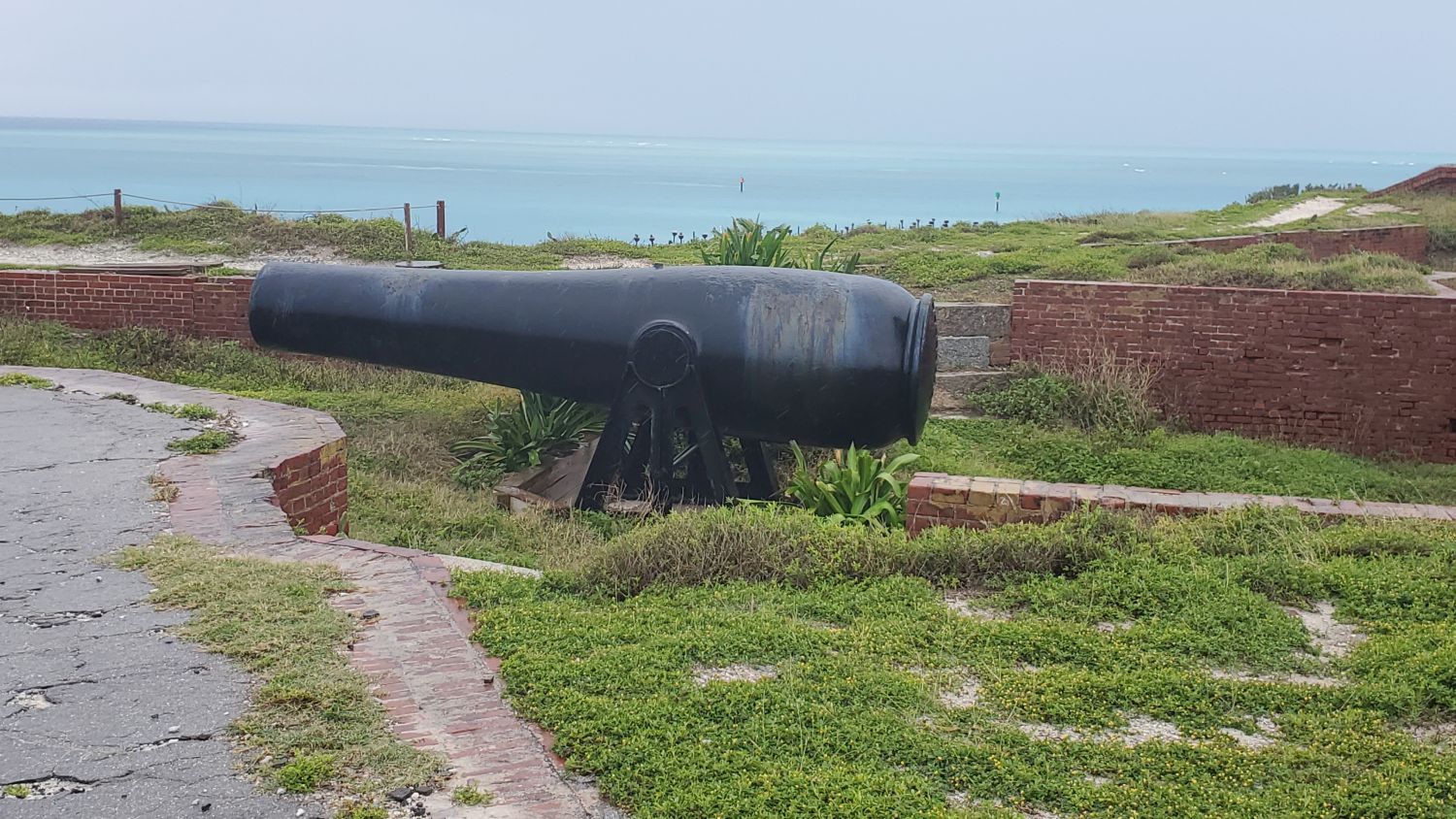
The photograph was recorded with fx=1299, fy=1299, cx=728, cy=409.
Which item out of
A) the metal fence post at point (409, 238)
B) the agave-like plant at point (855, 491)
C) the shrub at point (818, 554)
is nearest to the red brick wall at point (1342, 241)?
the agave-like plant at point (855, 491)

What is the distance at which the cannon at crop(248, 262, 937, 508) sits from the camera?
6355 mm

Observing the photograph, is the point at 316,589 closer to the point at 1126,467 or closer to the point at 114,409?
the point at 114,409

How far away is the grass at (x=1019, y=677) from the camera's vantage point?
120 inches

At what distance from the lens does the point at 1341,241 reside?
15648 millimetres

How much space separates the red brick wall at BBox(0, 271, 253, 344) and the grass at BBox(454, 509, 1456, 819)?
7049mm

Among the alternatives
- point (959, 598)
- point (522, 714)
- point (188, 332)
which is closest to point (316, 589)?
point (522, 714)

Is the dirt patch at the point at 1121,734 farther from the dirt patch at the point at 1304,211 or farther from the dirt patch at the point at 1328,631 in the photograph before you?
the dirt patch at the point at 1304,211

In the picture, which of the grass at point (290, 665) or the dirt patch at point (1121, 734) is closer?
the grass at point (290, 665)

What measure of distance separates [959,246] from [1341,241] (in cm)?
468

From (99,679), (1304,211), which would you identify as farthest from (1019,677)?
(1304,211)

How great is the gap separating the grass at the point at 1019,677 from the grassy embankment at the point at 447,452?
1918 mm

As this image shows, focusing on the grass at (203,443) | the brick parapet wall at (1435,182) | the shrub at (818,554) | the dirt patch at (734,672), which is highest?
the brick parapet wall at (1435,182)

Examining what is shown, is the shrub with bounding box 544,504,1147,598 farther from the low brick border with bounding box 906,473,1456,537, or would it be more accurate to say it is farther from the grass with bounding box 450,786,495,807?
the grass with bounding box 450,786,495,807

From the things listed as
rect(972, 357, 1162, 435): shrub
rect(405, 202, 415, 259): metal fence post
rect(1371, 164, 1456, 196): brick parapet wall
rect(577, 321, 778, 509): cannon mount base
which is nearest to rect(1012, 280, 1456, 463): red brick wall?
rect(972, 357, 1162, 435): shrub
